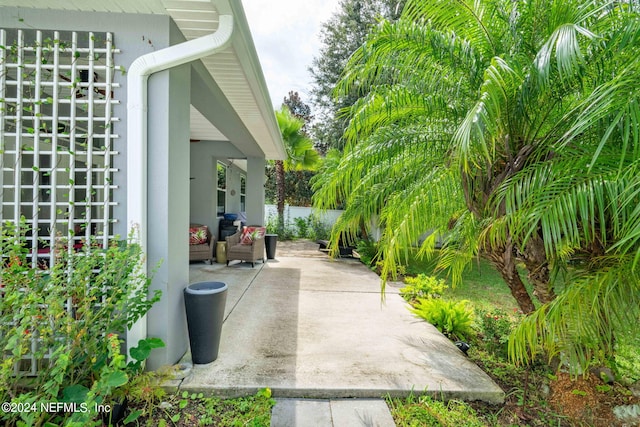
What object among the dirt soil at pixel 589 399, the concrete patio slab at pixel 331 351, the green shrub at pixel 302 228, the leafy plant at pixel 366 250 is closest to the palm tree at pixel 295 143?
the leafy plant at pixel 366 250

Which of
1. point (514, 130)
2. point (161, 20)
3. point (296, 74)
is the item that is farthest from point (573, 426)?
point (296, 74)

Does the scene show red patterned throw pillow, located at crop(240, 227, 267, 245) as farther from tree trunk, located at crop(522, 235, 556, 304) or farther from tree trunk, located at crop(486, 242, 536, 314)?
tree trunk, located at crop(522, 235, 556, 304)

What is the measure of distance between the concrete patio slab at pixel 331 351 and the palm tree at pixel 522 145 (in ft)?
2.64

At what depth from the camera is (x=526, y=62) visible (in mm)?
2369

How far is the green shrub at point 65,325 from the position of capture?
1779mm

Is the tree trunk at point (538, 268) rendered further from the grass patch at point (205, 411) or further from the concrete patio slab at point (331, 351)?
the grass patch at point (205, 411)

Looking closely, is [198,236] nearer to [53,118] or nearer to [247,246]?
[247,246]

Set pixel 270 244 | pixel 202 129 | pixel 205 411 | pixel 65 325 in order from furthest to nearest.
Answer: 1. pixel 270 244
2. pixel 202 129
3. pixel 205 411
4. pixel 65 325

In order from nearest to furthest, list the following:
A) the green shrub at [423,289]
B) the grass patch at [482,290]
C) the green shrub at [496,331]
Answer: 1. the green shrub at [496,331]
2. the green shrub at [423,289]
3. the grass patch at [482,290]

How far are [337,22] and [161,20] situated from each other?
14672 mm

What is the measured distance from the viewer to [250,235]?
736cm

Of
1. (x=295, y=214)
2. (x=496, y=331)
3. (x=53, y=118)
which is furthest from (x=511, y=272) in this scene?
(x=295, y=214)

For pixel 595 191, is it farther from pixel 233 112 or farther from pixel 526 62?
pixel 233 112

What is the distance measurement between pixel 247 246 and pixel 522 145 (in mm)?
6020
